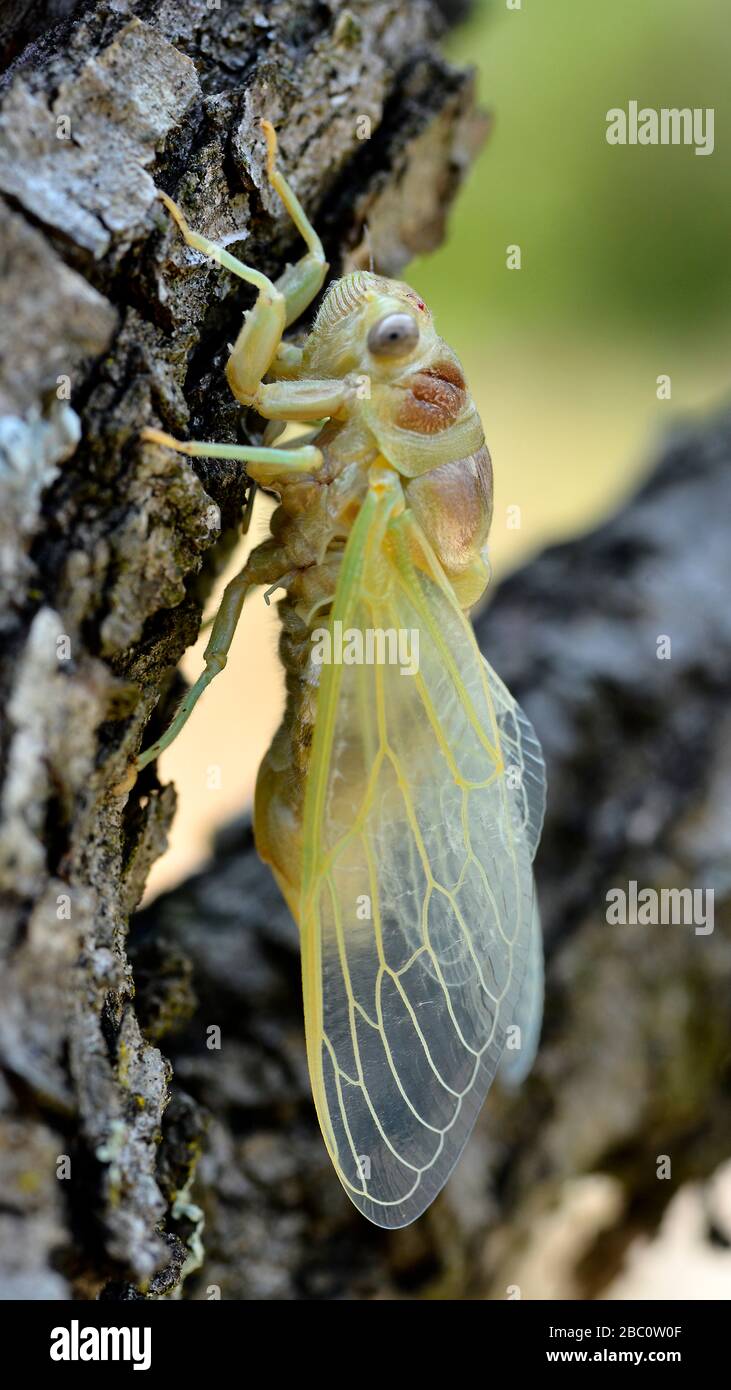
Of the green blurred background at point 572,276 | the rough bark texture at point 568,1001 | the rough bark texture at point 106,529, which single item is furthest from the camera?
the green blurred background at point 572,276

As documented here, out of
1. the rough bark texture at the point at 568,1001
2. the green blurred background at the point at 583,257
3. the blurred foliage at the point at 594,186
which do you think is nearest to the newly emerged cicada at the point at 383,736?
the rough bark texture at the point at 568,1001

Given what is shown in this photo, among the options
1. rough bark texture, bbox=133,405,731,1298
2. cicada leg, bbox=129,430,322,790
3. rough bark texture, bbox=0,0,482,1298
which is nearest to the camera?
rough bark texture, bbox=0,0,482,1298

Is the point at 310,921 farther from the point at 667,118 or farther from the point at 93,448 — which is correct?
the point at 667,118

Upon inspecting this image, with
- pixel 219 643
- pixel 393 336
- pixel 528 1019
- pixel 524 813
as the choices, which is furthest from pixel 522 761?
pixel 393 336

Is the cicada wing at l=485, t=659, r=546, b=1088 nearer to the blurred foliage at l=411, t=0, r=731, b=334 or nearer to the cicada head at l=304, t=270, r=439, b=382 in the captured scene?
the cicada head at l=304, t=270, r=439, b=382

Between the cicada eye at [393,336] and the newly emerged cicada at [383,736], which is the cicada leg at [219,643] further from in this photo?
the cicada eye at [393,336]

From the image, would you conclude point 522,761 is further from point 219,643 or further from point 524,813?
point 219,643

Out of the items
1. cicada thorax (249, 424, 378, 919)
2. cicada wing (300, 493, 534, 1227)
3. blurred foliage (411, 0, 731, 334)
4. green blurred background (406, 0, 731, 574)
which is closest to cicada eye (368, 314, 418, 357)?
cicada thorax (249, 424, 378, 919)
